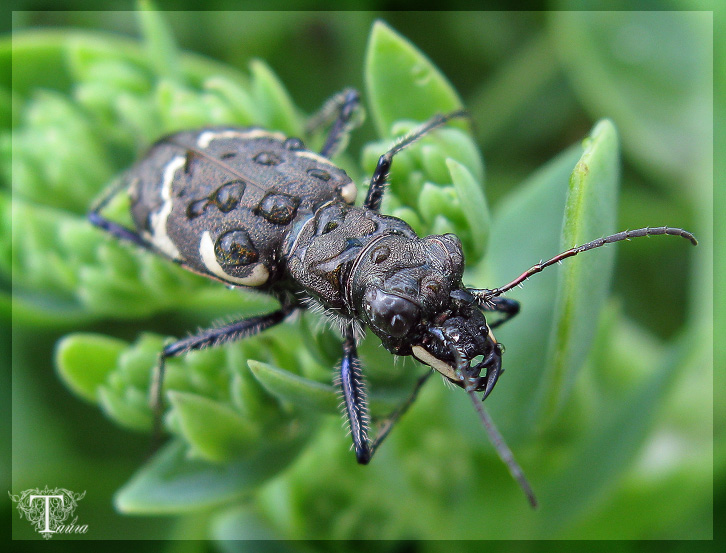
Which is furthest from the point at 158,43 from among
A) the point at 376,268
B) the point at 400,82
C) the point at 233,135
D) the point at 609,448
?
the point at 609,448

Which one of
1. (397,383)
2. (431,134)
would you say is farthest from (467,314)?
(431,134)

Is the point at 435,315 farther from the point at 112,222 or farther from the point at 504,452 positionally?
the point at 112,222

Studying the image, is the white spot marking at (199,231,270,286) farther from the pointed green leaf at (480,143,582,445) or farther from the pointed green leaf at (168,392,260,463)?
the pointed green leaf at (480,143,582,445)

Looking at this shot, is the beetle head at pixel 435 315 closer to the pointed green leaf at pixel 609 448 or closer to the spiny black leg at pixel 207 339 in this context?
the spiny black leg at pixel 207 339

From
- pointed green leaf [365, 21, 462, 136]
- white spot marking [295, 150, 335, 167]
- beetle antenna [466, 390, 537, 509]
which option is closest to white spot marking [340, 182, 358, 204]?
white spot marking [295, 150, 335, 167]

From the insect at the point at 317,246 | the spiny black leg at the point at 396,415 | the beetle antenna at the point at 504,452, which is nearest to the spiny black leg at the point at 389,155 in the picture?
the insect at the point at 317,246
